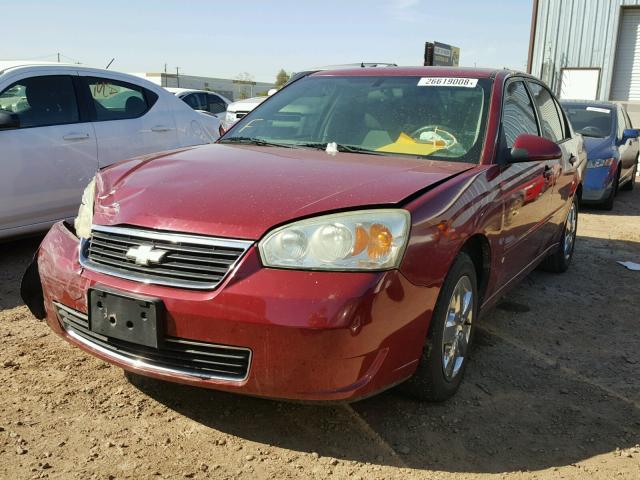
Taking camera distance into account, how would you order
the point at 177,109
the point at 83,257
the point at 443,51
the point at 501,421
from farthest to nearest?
the point at 443,51, the point at 177,109, the point at 501,421, the point at 83,257

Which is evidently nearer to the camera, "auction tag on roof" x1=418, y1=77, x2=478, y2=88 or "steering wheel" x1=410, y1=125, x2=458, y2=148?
"steering wheel" x1=410, y1=125, x2=458, y2=148

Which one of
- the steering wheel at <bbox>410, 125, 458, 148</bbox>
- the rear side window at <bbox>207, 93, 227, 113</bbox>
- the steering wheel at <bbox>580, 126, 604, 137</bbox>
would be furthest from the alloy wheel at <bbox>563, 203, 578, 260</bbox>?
the rear side window at <bbox>207, 93, 227, 113</bbox>

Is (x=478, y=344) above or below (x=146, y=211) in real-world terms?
below

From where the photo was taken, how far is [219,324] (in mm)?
2227

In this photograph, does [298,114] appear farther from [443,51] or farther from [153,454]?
[443,51]

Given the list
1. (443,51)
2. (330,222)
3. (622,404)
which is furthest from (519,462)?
(443,51)

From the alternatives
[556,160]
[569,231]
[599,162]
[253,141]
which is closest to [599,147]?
[599,162]

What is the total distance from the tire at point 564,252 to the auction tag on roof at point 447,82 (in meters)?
2.02

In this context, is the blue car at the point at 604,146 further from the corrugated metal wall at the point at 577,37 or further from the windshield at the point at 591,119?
the corrugated metal wall at the point at 577,37

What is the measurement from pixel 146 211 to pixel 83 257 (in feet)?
1.17

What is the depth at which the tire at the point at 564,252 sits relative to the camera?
520 cm

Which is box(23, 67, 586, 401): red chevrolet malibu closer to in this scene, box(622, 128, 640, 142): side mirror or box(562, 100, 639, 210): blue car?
box(562, 100, 639, 210): blue car

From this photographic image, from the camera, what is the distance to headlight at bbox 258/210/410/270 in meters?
2.27

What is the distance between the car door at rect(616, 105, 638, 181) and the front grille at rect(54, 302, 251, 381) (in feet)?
28.6
